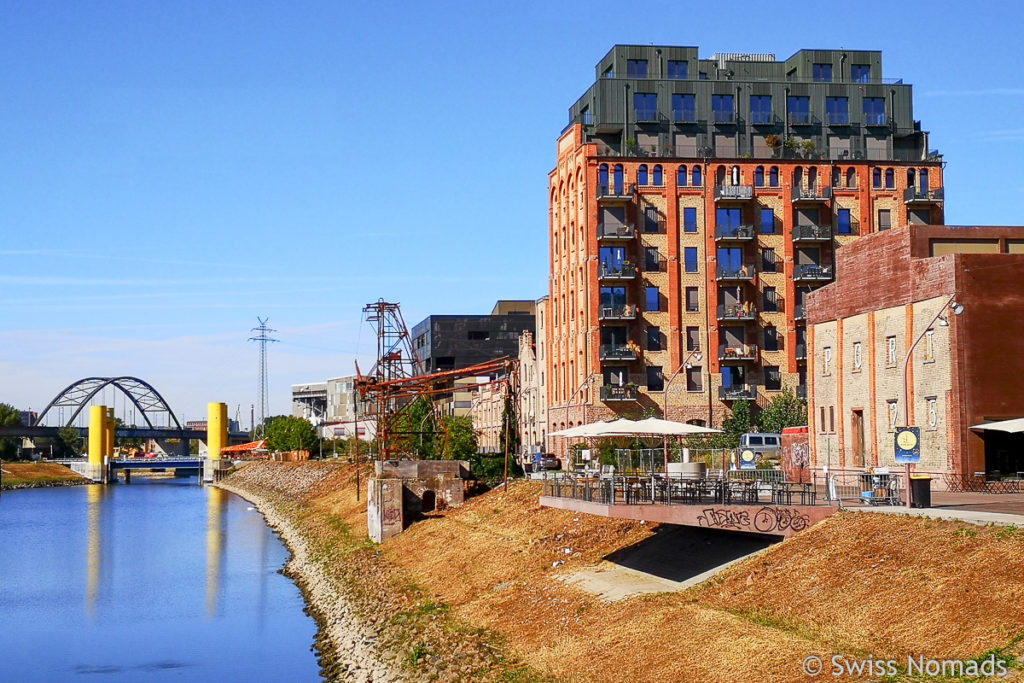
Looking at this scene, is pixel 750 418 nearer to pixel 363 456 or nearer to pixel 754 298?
pixel 754 298

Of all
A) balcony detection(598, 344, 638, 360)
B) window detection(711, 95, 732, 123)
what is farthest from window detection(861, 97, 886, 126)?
balcony detection(598, 344, 638, 360)

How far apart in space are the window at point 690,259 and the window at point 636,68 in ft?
52.5

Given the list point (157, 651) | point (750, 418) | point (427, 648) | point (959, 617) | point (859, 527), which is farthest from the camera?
point (750, 418)

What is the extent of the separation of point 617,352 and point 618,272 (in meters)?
6.48

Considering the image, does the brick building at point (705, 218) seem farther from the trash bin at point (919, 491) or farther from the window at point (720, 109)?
the trash bin at point (919, 491)

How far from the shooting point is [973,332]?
4972 centimetres

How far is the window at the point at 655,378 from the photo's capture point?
314 feet

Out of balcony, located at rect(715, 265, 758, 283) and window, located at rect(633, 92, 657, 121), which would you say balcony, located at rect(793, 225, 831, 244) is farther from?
window, located at rect(633, 92, 657, 121)

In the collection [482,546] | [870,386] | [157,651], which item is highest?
[870,386]

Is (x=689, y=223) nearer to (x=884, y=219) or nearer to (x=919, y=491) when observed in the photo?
(x=884, y=219)

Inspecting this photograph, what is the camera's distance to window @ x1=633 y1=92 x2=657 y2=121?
9812 centimetres

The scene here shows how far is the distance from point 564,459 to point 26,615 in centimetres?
4046

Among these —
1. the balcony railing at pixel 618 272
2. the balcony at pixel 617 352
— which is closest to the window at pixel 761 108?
the balcony railing at pixel 618 272

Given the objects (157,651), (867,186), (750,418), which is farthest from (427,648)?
(867,186)
